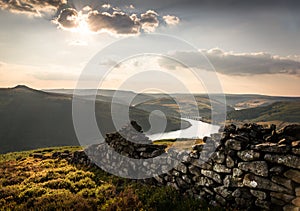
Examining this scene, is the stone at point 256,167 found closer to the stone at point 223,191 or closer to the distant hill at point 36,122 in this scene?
the stone at point 223,191

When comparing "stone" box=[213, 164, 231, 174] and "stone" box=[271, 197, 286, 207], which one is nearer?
"stone" box=[271, 197, 286, 207]

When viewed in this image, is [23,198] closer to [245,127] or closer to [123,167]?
[123,167]

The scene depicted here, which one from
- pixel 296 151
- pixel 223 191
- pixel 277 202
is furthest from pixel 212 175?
pixel 296 151

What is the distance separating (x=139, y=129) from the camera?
610 inches

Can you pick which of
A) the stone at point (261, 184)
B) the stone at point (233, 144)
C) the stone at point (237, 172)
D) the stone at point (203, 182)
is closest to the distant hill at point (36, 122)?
the stone at point (203, 182)

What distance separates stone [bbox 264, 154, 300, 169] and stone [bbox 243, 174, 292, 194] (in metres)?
0.73

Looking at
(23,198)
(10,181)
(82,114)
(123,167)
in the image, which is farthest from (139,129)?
(82,114)

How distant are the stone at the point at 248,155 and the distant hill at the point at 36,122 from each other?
363 feet

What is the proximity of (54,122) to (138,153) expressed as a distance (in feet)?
460

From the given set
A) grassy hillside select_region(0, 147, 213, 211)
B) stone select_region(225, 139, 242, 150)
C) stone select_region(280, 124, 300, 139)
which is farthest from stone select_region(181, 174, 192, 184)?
stone select_region(280, 124, 300, 139)

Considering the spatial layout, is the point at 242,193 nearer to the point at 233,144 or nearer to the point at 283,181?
the point at 283,181

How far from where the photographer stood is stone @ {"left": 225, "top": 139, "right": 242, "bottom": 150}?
28.3 ft

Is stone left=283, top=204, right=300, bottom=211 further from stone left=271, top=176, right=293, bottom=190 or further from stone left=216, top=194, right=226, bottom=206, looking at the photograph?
stone left=216, top=194, right=226, bottom=206

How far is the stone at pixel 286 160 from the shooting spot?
23.1 ft
